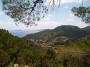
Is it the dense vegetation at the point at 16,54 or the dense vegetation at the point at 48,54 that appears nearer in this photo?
the dense vegetation at the point at 48,54

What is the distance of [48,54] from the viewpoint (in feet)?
205

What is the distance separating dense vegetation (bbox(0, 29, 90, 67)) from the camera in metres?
33.6

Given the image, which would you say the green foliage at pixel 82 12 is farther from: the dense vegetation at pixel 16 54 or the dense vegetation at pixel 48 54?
the dense vegetation at pixel 16 54

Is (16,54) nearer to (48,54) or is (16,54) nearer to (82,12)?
(48,54)

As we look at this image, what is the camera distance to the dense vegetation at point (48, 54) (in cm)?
3363

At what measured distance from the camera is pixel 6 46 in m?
53.1

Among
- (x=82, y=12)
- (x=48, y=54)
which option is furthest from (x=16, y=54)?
(x=82, y=12)

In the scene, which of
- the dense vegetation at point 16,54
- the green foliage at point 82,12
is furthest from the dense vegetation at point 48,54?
the green foliage at point 82,12

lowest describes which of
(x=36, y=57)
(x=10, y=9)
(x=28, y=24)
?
(x=36, y=57)

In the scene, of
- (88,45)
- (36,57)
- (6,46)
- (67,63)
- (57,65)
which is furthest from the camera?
(36,57)

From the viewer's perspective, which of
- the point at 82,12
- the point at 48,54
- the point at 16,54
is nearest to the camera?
the point at 82,12

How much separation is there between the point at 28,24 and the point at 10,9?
2.89 ft

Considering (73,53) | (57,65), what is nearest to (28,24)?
(73,53)

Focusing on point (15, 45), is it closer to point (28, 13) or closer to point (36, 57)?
point (36, 57)
